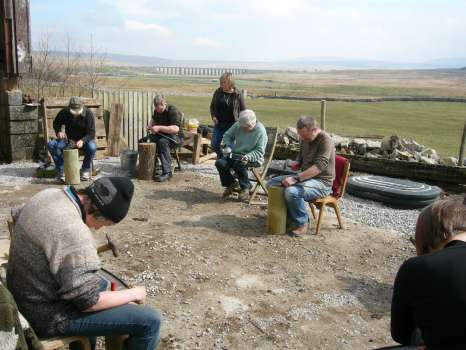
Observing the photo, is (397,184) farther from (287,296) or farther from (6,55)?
(6,55)

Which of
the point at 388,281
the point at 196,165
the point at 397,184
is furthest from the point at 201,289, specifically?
the point at 196,165

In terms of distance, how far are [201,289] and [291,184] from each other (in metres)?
1.98

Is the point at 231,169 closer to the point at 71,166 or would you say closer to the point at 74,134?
the point at 71,166

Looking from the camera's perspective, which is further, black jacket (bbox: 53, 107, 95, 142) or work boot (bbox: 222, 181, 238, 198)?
black jacket (bbox: 53, 107, 95, 142)

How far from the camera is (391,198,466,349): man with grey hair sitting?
200 centimetres

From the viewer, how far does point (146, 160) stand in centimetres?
881

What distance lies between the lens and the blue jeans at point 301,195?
6.12 metres

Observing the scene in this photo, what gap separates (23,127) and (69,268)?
8.09 m

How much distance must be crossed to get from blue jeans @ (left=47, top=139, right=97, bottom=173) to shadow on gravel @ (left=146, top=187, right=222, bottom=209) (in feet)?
4.77

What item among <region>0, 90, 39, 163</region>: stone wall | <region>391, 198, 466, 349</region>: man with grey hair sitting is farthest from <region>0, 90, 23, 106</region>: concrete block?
<region>391, 198, 466, 349</region>: man with grey hair sitting

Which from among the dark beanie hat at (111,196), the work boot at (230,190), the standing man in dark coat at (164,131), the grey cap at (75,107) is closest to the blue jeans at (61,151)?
the grey cap at (75,107)

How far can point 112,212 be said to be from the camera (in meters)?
2.69

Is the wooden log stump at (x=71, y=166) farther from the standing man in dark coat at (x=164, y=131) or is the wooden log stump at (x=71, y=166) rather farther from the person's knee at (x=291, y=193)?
the person's knee at (x=291, y=193)

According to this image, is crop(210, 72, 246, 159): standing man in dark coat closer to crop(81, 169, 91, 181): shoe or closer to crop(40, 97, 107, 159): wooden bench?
crop(81, 169, 91, 181): shoe
